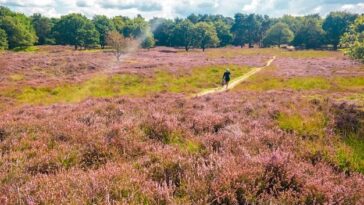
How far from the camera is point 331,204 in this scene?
375cm

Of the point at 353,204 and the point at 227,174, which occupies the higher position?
the point at 227,174

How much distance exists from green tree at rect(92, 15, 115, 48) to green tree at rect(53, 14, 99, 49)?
627cm

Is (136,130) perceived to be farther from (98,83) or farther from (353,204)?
(98,83)

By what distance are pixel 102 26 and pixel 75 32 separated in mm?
13699

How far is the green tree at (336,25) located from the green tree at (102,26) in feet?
249

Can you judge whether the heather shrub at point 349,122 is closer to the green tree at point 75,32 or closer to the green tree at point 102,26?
the green tree at point 75,32

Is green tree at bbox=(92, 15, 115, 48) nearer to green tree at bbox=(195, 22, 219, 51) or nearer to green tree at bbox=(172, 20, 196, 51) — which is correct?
green tree at bbox=(172, 20, 196, 51)

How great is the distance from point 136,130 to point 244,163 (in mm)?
3251

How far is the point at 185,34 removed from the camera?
120 metres

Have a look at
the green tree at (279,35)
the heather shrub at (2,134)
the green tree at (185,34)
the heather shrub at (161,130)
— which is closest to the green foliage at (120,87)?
the heather shrub at (2,134)

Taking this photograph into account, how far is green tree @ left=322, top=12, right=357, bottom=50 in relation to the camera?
373ft

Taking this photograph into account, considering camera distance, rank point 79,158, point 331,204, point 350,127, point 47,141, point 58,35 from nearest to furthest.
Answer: point 331,204 → point 79,158 → point 47,141 → point 350,127 → point 58,35

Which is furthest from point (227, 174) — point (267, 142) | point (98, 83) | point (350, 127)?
point (98, 83)

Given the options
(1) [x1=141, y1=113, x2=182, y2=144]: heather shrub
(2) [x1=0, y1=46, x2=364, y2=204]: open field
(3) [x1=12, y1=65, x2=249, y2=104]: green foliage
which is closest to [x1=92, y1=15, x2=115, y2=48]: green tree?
(3) [x1=12, y1=65, x2=249, y2=104]: green foliage
